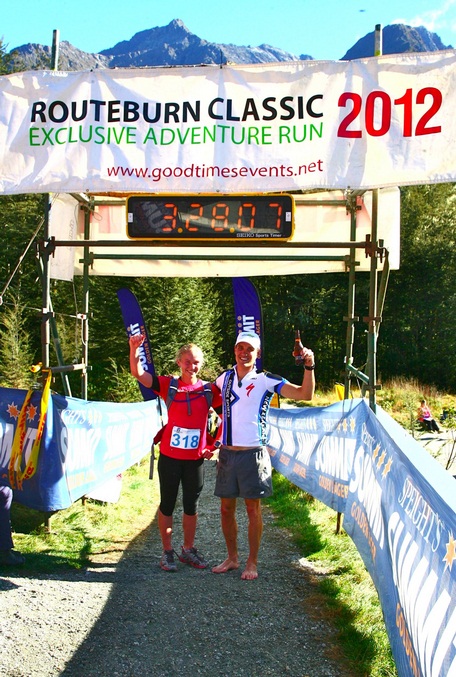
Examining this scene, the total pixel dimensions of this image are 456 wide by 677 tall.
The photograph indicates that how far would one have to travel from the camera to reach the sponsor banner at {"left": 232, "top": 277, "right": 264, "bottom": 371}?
9.11 metres

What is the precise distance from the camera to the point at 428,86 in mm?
5336

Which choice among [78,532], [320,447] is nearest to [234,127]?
[320,447]

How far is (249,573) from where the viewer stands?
17.3ft

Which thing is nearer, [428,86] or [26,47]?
[428,86]

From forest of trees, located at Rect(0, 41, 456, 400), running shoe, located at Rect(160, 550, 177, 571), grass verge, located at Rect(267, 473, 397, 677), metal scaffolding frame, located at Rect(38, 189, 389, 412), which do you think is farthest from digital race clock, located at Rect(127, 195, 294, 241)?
forest of trees, located at Rect(0, 41, 456, 400)

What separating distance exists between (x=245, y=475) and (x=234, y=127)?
2.79m

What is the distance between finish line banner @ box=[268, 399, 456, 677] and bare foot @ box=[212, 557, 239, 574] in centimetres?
95

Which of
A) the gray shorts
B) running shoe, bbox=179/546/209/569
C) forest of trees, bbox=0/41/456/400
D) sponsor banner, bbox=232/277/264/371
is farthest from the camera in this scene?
forest of trees, bbox=0/41/456/400

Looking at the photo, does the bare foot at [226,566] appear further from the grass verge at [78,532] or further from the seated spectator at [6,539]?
the seated spectator at [6,539]

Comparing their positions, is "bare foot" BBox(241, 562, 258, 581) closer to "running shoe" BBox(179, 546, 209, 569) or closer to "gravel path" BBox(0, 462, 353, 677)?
"gravel path" BBox(0, 462, 353, 677)

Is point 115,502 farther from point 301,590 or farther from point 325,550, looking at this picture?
point 301,590

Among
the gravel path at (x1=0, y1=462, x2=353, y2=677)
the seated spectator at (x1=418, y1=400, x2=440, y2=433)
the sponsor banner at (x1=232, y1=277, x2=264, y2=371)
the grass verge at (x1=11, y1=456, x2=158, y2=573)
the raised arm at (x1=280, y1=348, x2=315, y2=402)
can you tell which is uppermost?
the sponsor banner at (x1=232, y1=277, x2=264, y2=371)

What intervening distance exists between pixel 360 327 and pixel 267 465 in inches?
1346

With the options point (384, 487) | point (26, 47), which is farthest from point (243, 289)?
point (26, 47)
